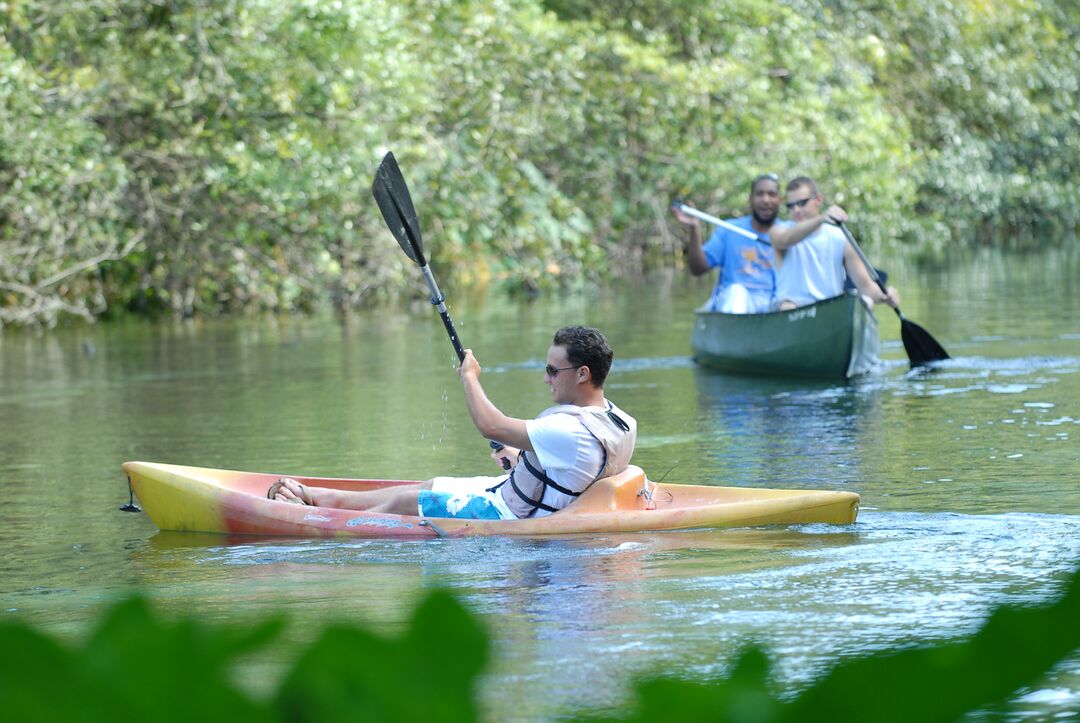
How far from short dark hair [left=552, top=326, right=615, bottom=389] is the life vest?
5.9 inches

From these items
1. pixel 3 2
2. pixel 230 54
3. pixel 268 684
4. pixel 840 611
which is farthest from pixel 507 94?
pixel 268 684

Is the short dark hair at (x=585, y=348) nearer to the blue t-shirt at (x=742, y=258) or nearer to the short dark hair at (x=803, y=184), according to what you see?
the short dark hair at (x=803, y=184)

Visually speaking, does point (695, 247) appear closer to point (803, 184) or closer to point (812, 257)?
point (812, 257)

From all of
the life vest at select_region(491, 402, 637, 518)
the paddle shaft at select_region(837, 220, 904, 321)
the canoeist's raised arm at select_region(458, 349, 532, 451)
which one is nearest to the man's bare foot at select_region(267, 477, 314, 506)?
the life vest at select_region(491, 402, 637, 518)

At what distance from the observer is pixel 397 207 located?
8953 mm

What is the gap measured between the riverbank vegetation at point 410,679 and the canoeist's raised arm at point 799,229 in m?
11.2

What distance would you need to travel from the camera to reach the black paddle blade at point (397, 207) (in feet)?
29.0

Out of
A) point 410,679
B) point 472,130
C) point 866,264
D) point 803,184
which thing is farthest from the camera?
point 472,130

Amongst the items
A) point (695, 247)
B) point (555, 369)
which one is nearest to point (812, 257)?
point (695, 247)

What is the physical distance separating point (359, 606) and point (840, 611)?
59.8 inches

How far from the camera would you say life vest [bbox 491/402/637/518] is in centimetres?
663

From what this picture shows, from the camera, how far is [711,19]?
2986cm

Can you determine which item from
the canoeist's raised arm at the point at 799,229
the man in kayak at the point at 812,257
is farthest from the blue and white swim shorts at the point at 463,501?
the man in kayak at the point at 812,257

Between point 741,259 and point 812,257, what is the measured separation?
0.94 m
